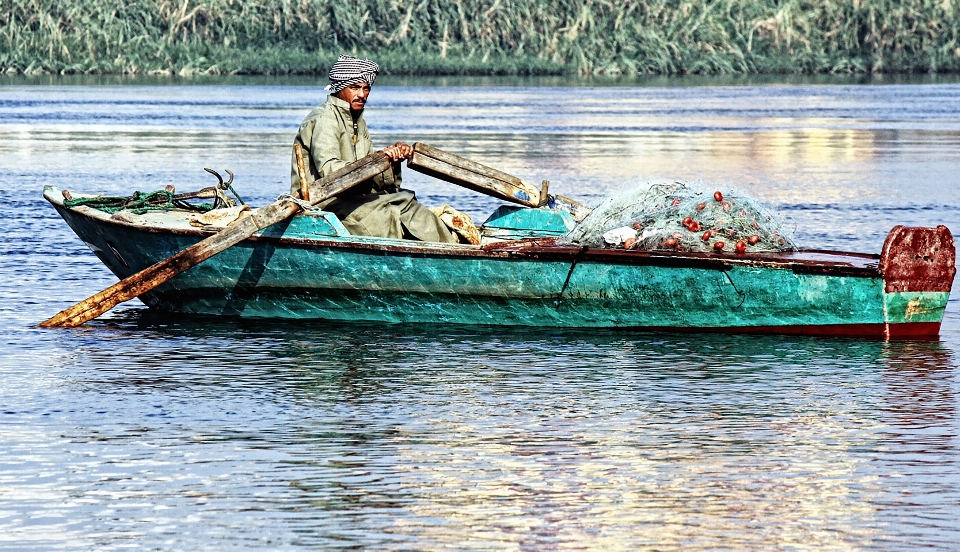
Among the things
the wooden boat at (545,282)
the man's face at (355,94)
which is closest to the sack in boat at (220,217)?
the wooden boat at (545,282)

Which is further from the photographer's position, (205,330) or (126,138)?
(126,138)

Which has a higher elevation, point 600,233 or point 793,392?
point 600,233

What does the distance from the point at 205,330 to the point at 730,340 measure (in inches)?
146

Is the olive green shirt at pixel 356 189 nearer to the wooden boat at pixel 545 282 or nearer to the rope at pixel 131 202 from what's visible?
the wooden boat at pixel 545 282

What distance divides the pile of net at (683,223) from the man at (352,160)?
1.10 metres

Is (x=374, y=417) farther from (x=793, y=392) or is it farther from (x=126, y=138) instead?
(x=126, y=138)

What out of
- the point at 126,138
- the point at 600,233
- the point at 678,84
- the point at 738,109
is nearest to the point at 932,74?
the point at 678,84

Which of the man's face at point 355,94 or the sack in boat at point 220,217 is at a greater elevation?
the man's face at point 355,94

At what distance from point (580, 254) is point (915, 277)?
7.15 ft

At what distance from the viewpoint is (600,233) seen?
36.1ft

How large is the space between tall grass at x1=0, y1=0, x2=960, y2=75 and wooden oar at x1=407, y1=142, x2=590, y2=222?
40448 mm

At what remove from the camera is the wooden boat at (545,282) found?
408 inches

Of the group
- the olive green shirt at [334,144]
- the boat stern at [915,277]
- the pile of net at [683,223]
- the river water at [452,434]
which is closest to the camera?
the river water at [452,434]

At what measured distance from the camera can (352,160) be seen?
37.4ft
